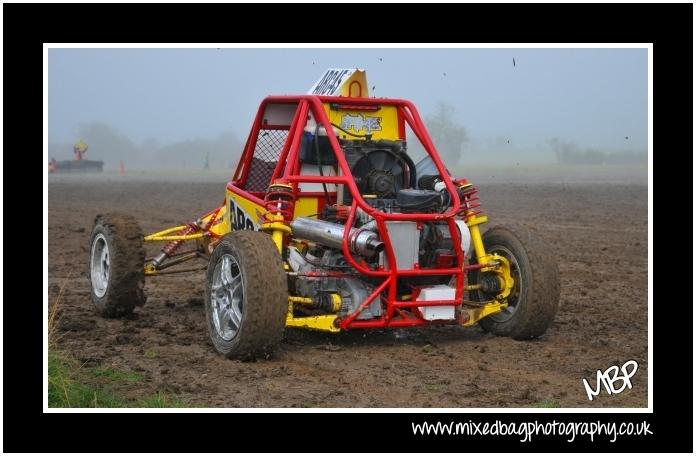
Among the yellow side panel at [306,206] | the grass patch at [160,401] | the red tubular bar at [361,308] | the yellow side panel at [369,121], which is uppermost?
the yellow side panel at [369,121]

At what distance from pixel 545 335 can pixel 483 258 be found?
86cm

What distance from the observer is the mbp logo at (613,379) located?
267 inches

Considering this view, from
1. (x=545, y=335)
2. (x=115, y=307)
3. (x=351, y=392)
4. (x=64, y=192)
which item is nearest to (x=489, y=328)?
(x=545, y=335)

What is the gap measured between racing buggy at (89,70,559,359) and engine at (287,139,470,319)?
1 cm

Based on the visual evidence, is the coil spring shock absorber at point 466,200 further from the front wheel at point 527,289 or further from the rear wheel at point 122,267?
the rear wheel at point 122,267

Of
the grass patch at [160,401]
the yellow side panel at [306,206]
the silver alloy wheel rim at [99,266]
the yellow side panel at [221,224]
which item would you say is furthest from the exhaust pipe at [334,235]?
the silver alloy wheel rim at [99,266]

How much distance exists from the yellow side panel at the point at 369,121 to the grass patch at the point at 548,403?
10.7ft

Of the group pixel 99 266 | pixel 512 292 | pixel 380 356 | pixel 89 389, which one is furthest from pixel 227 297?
pixel 99 266

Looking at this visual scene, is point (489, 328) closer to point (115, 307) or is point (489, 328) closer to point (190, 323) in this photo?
point (190, 323)

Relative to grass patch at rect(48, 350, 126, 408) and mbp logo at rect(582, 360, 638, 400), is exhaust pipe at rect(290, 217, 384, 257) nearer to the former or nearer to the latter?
mbp logo at rect(582, 360, 638, 400)

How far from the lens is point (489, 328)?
8477mm

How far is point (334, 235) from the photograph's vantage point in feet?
25.7

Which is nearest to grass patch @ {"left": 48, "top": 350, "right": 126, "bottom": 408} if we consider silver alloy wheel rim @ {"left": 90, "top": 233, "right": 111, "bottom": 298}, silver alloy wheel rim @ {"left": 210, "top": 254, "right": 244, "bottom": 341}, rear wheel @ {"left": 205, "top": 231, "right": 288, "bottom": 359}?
rear wheel @ {"left": 205, "top": 231, "right": 288, "bottom": 359}

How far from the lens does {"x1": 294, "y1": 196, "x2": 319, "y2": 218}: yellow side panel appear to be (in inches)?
344
